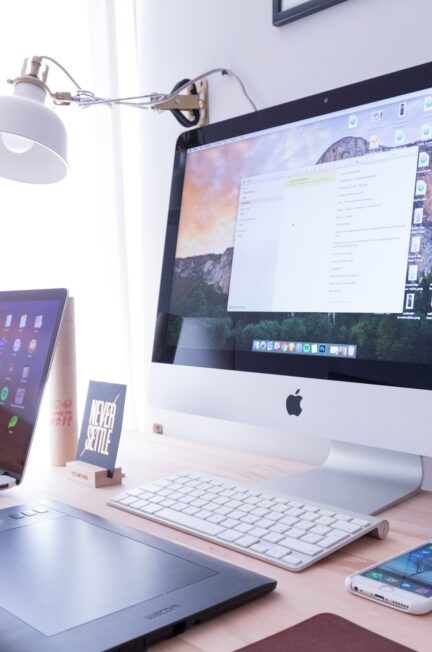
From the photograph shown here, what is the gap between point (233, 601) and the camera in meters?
0.52

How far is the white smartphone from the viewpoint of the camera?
0.51 metres

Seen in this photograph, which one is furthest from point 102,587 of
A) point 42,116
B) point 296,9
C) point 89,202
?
point 89,202

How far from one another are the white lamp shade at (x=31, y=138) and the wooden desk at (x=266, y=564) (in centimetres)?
52

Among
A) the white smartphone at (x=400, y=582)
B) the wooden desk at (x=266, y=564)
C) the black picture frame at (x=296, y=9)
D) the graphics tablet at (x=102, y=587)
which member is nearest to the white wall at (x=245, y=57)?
the black picture frame at (x=296, y=9)

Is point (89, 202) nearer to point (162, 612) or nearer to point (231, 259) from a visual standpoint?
point (231, 259)

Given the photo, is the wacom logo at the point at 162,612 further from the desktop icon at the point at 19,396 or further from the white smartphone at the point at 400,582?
the desktop icon at the point at 19,396

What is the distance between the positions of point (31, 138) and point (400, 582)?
0.80m

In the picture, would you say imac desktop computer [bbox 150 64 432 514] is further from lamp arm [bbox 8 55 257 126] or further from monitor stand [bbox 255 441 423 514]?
lamp arm [bbox 8 55 257 126]

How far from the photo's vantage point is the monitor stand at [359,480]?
784 millimetres

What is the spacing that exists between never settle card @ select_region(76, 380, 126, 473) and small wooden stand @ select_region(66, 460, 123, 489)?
0.01 meters

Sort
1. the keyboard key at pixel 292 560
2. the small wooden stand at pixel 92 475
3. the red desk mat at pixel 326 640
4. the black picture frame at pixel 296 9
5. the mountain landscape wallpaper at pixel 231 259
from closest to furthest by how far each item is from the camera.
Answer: the red desk mat at pixel 326 640 → the keyboard key at pixel 292 560 → the mountain landscape wallpaper at pixel 231 259 → the small wooden stand at pixel 92 475 → the black picture frame at pixel 296 9

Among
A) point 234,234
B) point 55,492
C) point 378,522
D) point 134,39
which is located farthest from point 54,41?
point 378,522

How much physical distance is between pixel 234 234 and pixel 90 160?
0.66 metres

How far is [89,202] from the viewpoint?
1480 mm
